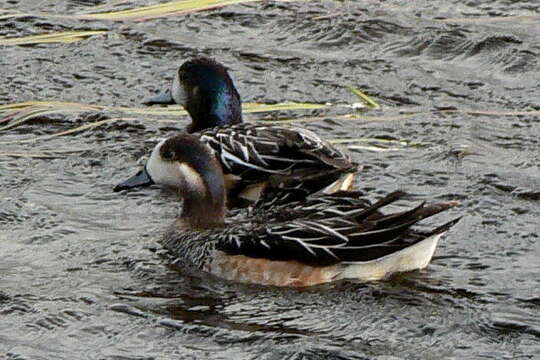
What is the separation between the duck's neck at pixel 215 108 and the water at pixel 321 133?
292 mm

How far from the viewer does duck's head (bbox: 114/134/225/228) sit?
971 centimetres

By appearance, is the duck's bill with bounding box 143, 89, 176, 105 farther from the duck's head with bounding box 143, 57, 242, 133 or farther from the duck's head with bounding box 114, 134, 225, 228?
the duck's head with bounding box 114, 134, 225, 228

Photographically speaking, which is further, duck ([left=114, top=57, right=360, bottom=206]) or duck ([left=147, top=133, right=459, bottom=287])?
duck ([left=114, top=57, right=360, bottom=206])

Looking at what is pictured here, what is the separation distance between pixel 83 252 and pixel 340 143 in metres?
2.45

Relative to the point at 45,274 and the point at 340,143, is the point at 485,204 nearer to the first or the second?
the point at 340,143

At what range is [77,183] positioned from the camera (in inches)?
420

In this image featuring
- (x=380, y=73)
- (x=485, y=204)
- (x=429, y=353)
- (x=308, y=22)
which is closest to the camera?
(x=429, y=353)

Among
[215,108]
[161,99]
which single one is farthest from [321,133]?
[161,99]

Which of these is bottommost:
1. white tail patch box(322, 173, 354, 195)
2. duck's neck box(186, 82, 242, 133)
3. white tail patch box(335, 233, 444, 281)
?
white tail patch box(335, 233, 444, 281)

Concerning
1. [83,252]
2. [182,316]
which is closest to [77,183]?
[83,252]

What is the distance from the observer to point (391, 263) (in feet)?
29.9

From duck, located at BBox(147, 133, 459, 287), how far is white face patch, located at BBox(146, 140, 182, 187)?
1.50ft

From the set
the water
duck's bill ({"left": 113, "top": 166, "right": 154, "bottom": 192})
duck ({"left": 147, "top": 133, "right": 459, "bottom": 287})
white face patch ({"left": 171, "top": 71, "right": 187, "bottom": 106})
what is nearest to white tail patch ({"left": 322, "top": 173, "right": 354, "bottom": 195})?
the water

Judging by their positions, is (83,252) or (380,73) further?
(380,73)
